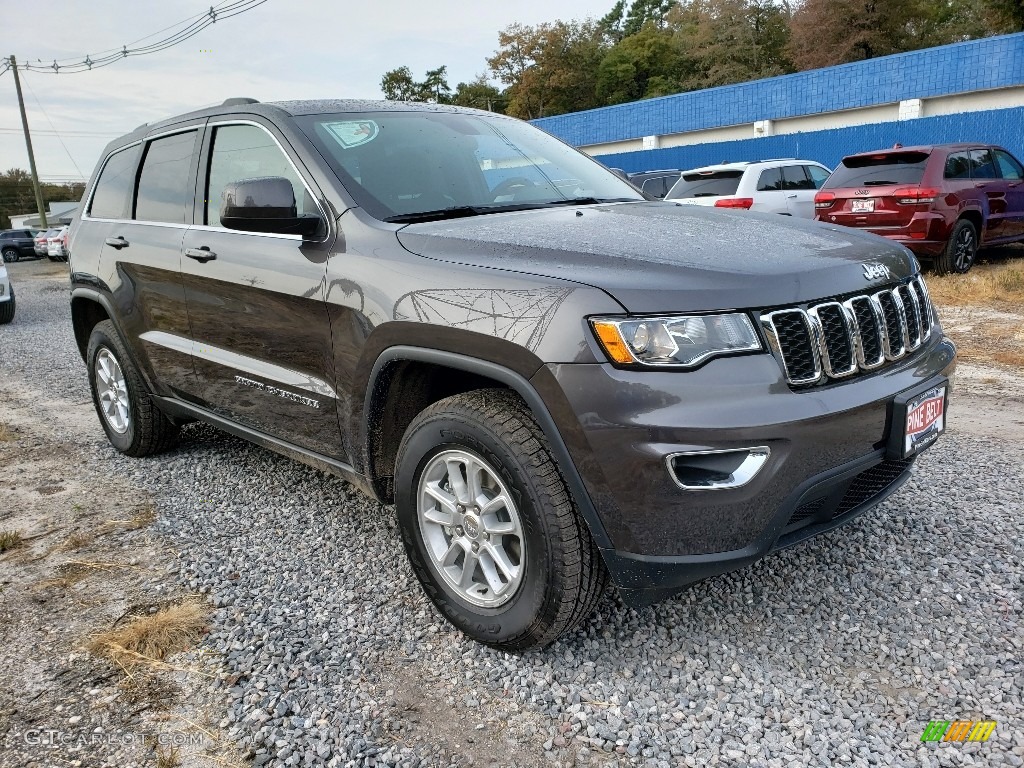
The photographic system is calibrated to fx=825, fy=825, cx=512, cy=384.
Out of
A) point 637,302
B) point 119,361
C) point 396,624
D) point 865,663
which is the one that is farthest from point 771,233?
point 119,361

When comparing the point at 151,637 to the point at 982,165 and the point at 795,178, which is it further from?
the point at 795,178

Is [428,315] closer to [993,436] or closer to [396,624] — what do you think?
[396,624]

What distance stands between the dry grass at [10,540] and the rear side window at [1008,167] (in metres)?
11.7

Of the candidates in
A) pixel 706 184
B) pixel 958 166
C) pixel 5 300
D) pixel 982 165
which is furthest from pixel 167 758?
pixel 5 300

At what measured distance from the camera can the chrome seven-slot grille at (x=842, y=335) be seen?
224cm

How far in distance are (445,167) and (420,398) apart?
3.38 feet

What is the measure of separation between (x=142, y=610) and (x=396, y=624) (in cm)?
95

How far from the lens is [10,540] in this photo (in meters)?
3.66

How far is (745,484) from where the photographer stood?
2.14 metres

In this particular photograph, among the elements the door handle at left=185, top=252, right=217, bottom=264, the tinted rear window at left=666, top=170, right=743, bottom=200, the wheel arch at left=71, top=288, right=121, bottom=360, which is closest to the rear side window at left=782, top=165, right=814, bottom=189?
the tinted rear window at left=666, top=170, right=743, bottom=200

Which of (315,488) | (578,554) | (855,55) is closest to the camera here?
(578,554)

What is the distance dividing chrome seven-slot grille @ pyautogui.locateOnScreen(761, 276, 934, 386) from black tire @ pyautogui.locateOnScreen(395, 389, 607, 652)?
2.31 ft

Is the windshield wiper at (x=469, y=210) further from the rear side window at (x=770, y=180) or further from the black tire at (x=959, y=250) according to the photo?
the rear side window at (x=770, y=180)

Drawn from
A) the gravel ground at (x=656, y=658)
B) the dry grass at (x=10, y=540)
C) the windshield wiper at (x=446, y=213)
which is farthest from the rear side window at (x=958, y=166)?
the dry grass at (x=10, y=540)
